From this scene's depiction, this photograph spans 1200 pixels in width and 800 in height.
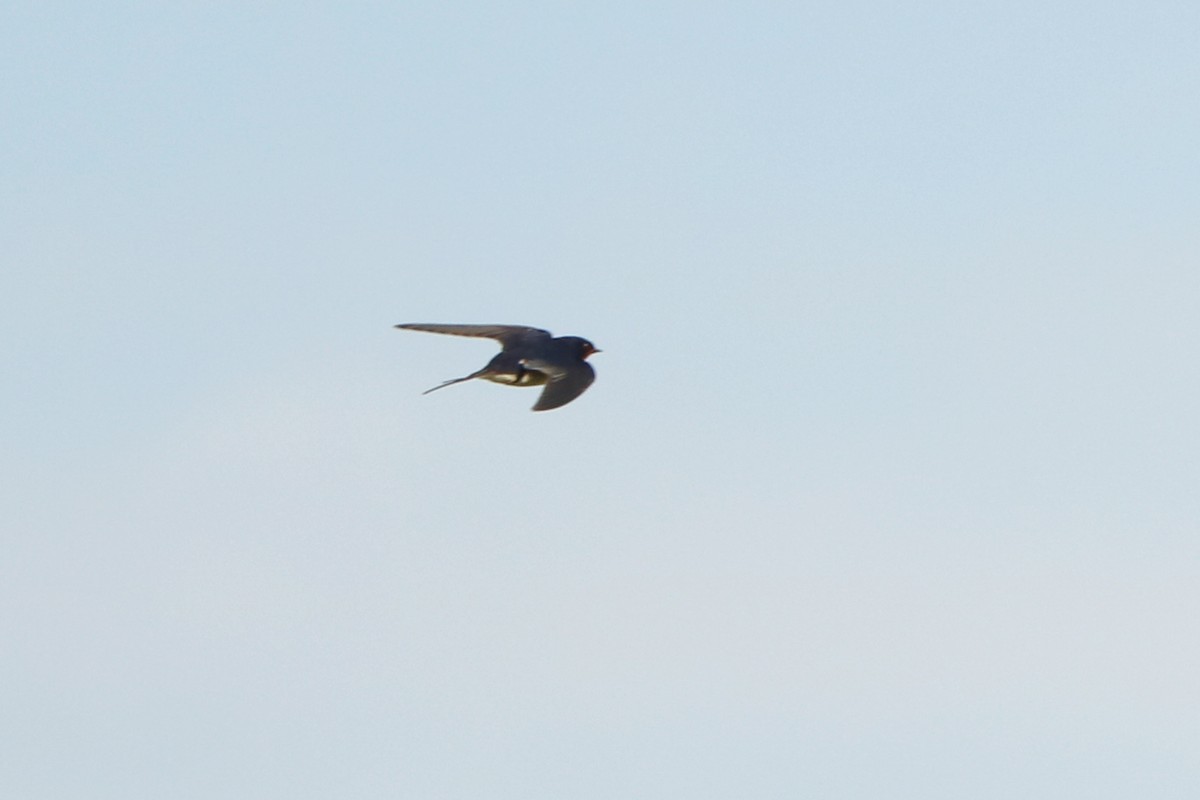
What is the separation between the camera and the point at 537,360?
2778 cm

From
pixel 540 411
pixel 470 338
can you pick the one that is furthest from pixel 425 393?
pixel 470 338

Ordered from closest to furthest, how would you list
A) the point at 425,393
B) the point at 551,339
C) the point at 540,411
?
the point at 425,393 < the point at 540,411 < the point at 551,339

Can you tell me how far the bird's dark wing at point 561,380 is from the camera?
26734 millimetres

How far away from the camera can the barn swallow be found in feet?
88.8

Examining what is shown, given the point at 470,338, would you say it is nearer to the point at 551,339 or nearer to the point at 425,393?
the point at 551,339

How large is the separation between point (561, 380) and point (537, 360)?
2.02 ft

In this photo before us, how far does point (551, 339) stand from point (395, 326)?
3.09 meters

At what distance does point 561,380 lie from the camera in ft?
90.1

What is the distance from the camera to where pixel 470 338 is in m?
28.5

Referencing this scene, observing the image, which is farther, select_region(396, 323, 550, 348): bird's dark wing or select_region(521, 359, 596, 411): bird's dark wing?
select_region(396, 323, 550, 348): bird's dark wing

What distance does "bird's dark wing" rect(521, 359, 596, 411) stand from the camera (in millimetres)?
26734

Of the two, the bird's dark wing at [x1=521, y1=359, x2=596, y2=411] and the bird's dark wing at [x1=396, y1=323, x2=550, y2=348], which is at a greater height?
the bird's dark wing at [x1=396, y1=323, x2=550, y2=348]

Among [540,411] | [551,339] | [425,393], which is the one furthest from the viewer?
[551,339]

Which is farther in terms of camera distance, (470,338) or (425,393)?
(470,338)
